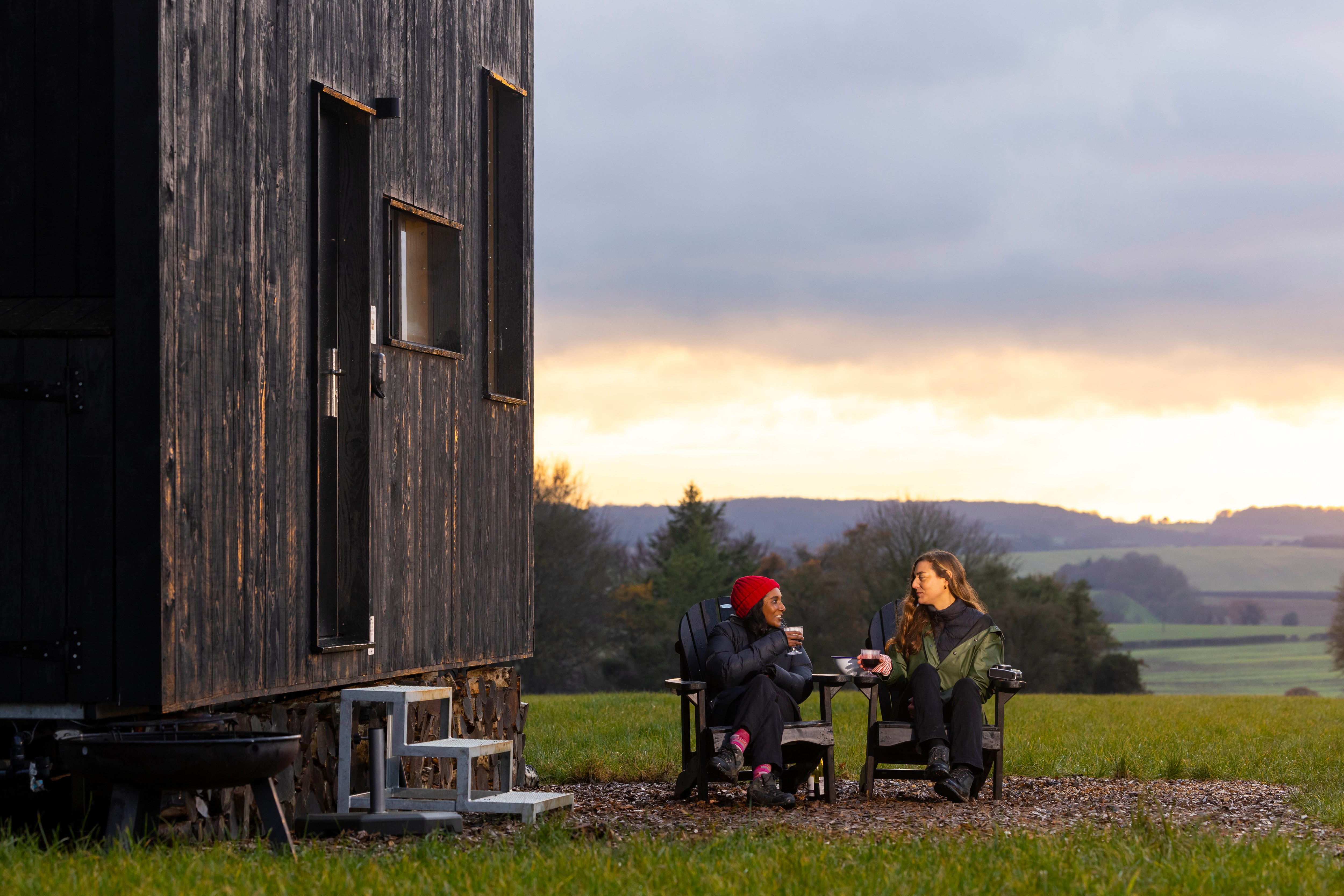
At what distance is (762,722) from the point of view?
627 centimetres

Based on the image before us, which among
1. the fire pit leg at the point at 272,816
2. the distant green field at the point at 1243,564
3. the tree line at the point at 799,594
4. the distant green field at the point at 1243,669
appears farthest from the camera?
the distant green field at the point at 1243,564

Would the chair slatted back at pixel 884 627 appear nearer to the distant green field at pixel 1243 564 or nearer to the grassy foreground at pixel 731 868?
the grassy foreground at pixel 731 868

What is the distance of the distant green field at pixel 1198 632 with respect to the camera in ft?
254

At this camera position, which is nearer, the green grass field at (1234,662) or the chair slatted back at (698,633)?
the chair slatted back at (698,633)

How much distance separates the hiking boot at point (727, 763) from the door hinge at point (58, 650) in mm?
2767

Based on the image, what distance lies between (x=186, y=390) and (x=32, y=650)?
1.07m

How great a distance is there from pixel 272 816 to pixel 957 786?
10.5ft

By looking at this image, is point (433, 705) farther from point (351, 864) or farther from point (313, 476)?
point (351, 864)

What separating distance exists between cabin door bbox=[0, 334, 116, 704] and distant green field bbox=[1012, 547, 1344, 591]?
289 ft

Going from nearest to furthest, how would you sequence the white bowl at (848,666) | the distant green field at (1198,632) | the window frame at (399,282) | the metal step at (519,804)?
the metal step at (519,804) → the white bowl at (848,666) → the window frame at (399,282) → the distant green field at (1198,632)

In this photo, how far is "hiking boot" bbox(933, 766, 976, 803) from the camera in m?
6.35

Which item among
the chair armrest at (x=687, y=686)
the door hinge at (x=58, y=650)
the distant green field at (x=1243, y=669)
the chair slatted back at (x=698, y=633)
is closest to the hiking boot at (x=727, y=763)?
the chair armrest at (x=687, y=686)

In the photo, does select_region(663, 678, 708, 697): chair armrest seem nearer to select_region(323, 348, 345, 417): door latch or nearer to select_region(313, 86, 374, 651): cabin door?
select_region(313, 86, 374, 651): cabin door

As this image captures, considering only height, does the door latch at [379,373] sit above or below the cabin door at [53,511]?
above
